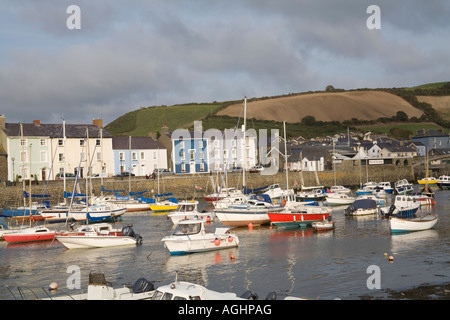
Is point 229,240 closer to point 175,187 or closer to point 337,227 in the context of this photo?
point 337,227

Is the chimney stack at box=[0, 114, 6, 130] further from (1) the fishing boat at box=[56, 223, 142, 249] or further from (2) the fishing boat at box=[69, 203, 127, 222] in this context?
(1) the fishing boat at box=[56, 223, 142, 249]

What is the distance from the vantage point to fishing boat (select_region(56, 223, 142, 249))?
3659 centimetres

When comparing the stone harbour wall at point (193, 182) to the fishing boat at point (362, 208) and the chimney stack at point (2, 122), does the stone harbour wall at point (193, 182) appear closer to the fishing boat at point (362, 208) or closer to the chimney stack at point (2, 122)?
the chimney stack at point (2, 122)

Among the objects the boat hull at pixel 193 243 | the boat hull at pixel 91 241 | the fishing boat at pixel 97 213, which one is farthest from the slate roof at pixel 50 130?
the boat hull at pixel 193 243

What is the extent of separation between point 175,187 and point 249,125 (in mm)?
60521

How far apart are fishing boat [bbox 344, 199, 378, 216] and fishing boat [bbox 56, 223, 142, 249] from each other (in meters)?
22.3

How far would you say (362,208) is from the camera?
171 ft

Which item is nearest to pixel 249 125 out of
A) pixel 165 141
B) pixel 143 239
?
pixel 165 141

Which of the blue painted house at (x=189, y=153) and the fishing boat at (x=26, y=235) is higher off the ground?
the blue painted house at (x=189, y=153)

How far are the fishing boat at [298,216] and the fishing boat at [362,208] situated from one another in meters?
7.31

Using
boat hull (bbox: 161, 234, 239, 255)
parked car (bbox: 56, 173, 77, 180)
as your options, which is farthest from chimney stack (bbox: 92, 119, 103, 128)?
boat hull (bbox: 161, 234, 239, 255)

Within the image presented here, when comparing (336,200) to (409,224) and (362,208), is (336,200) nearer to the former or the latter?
→ (362,208)

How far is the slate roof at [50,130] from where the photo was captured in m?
74.0

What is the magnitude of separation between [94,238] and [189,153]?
54107 millimetres
